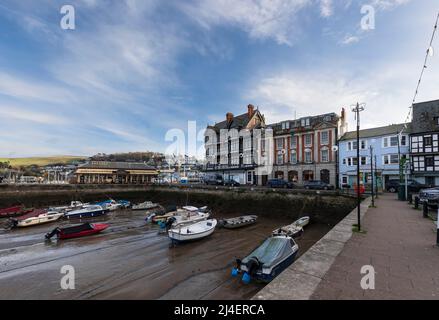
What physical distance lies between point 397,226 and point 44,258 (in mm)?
21825

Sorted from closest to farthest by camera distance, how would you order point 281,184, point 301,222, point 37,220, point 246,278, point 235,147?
point 246,278 → point 301,222 → point 37,220 → point 281,184 → point 235,147

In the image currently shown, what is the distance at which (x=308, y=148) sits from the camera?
3997cm

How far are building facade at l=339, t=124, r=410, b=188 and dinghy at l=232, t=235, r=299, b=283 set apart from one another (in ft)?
92.6

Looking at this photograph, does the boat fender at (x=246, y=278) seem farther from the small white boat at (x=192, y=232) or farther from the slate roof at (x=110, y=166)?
the slate roof at (x=110, y=166)

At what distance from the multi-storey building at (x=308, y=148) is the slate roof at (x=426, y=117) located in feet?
34.3

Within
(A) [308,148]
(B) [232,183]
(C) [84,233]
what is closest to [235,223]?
(C) [84,233]

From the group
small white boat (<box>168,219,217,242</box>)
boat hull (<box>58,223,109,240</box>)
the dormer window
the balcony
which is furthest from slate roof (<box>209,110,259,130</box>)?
boat hull (<box>58,223,109,240</box>)

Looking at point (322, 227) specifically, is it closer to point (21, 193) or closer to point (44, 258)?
point (44, 258)

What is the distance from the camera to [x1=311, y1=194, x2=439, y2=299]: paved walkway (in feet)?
16.1

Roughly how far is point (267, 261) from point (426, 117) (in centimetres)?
3986

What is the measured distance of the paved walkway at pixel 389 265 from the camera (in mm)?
4908

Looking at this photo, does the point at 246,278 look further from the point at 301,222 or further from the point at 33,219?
the point at 33,219
